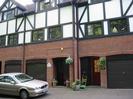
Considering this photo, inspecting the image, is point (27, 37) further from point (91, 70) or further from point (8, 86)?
point (8, 86)

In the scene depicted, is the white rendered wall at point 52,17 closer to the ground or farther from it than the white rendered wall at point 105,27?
farther from it

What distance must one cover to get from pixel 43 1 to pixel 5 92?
1037cm

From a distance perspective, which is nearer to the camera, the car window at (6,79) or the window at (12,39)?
the car window at (6,79)

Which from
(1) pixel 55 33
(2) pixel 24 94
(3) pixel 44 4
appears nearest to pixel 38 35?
(1) pixel 55 33

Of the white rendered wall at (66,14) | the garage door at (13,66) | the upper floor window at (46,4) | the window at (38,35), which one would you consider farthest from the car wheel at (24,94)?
the upper floor window at (46,4)

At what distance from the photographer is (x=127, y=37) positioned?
1537cm

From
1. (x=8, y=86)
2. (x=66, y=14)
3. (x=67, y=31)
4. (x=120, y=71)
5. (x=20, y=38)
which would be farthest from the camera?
(x=20, y=38)

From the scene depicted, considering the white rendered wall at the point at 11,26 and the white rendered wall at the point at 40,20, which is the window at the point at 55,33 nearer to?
the white rendered wall at the point at 40,20

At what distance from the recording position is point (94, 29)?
55.8ft

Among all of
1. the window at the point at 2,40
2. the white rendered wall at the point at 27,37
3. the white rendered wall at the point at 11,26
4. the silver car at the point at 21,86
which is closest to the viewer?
the silver car at the point at 21,86

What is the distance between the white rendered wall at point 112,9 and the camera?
16.0m

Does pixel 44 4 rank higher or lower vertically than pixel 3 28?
higher

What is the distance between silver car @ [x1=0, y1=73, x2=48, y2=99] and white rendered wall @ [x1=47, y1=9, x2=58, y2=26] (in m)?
6.68

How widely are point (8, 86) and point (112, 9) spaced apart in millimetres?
10407
